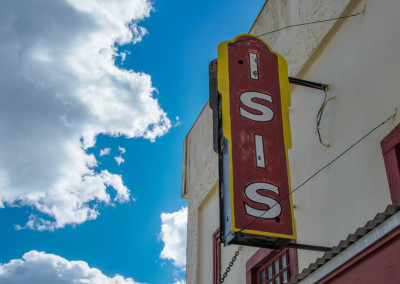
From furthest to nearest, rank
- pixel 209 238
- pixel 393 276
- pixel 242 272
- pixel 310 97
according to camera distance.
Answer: pixel 209 238
pixel 242 272
pixel 310 97
pixel 393 276

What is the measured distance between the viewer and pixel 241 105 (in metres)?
8.06

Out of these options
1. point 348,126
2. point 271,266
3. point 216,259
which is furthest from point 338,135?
point 216,259

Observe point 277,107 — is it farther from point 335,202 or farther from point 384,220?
point 384,220

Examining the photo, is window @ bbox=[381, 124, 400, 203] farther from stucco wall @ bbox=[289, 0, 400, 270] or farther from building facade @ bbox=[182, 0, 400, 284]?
stucco wall @ bbox=[289, 0, 400, 270]

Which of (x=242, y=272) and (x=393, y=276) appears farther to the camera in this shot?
(x=242, y=272)

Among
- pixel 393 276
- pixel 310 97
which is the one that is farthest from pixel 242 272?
pixel 393 276

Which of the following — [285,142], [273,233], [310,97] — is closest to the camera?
[273,233]

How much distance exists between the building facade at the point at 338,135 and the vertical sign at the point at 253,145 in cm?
82

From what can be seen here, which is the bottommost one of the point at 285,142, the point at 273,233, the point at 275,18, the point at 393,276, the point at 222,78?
the point at 393,276

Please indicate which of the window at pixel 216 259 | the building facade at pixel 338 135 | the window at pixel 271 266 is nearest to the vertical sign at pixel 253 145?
the building facade at pixel 338 135

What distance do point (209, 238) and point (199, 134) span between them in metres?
3.49

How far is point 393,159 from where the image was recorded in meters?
6.69

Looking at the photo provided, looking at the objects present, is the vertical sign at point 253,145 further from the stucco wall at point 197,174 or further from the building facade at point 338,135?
the stucco wall at point 197,174

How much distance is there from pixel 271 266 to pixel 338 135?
2781mm
